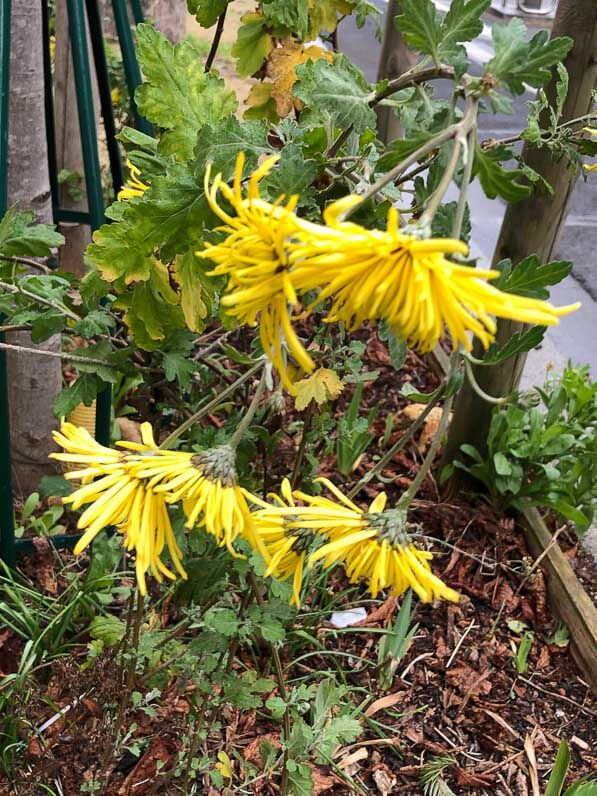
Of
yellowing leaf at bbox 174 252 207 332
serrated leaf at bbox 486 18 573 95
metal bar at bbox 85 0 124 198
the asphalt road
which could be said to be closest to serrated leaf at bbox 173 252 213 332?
yellowing leaf at bbox 174 252 207 332

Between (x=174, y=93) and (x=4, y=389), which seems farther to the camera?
(x=4, y=389)

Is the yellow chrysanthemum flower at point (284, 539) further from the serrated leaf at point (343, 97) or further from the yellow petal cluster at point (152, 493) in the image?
the serrated leaf at point (343, 97)

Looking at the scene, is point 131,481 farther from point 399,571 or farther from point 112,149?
point 112,149

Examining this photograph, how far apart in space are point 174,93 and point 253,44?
73cm

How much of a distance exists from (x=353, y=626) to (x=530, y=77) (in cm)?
159

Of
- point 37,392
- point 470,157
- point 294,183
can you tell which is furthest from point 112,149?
point 470,157

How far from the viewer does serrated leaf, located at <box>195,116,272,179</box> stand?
94cm

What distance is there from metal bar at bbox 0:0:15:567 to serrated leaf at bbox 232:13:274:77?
19.5 inches

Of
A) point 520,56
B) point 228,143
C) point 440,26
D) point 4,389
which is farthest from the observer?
point 4,389

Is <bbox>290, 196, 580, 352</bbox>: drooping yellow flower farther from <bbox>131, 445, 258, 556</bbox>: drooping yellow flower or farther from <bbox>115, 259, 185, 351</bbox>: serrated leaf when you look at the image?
<bbox>115, 259, 185, 351</bbox>: serrated leaf

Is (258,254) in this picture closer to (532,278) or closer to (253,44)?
(532,278)

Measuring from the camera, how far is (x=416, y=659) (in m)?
2.01

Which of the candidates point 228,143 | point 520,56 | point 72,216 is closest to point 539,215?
point 72,216

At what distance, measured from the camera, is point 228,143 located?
3.10 ft
